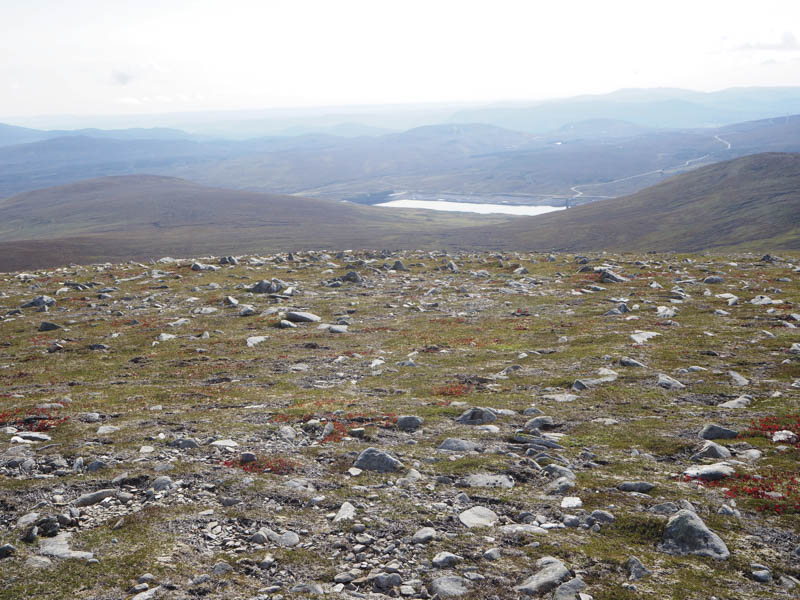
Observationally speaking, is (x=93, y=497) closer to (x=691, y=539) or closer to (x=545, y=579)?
(x=545, y=579)

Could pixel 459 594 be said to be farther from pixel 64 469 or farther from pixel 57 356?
pixel 57 356

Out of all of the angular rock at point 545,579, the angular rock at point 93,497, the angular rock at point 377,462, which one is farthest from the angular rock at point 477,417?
the angular rock at point 93,497

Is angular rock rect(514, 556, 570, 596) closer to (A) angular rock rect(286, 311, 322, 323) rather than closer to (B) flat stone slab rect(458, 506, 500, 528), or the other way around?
(B) flat stone slab rect(458, 506, 500, 528)

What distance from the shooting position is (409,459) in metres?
13.3

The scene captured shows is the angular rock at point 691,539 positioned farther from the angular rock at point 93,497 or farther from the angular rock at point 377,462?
the angular rock at point 93,497

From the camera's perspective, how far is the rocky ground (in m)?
8.49

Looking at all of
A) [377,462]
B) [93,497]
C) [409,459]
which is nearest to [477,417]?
[409,459]

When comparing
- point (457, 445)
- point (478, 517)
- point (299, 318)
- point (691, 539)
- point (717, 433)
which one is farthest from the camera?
point (299, 318)

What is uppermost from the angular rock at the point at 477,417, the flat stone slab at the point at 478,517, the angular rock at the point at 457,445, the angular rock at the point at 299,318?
the flat stone slab at the point at 478,517

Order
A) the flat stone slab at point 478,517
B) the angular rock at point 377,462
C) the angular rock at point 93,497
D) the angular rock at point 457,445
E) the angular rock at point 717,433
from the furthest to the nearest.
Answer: the angular rock at point 457,445, the angular rock at point 717,433, the angular rock at point 377,462, the angular rock at point 93,497, the flat stone slab at point 478,517

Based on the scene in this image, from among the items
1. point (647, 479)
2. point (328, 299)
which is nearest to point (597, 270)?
point (328, 299)

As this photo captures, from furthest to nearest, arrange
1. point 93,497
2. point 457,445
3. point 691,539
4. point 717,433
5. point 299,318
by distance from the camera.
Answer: point 299,318
point 457,445
point 717,433
point 93,497
point 691,539

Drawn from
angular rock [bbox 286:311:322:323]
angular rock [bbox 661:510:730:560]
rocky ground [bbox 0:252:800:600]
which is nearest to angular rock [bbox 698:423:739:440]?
rocky ground [bbox 0:252:800:600]

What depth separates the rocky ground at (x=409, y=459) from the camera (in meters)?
8.49
